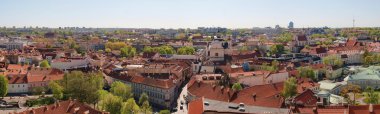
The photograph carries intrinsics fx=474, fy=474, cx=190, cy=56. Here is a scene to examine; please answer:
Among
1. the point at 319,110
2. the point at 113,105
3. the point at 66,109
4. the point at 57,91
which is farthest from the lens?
the point at 57,91

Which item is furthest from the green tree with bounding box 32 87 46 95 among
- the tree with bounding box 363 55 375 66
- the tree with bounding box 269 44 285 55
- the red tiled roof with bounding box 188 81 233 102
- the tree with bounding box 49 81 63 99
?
the tree with bounding box 269 44 285 55

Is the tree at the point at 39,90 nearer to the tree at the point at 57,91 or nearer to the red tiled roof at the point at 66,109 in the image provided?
the tree at the point at 57,91

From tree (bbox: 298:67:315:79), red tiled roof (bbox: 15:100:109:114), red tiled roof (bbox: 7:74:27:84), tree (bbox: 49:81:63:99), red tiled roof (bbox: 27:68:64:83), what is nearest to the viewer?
red tiled roof (bbox: 15:100:109:114)

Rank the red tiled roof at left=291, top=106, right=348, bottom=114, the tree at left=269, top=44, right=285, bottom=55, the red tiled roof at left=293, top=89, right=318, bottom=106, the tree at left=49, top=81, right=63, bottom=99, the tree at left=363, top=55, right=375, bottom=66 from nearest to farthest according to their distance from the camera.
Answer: the red tiled roof at left=291, top=106, right=348, bottom=114 < the red tiled roof at left=293, top=89, right=318, bottom=106 < the tree at left=49, top=81, right=63, bottom=99 < the tree at left=363, top=55, right=375, bottom=66 < the tree at left=269, top=44, right=285, bottom=55

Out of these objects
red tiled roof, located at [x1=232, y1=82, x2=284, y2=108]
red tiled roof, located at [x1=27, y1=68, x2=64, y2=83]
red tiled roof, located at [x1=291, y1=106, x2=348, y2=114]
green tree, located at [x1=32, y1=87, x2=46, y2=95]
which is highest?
red tiled roof, located at [x1=291, y1=106, x2=348, y2=114]

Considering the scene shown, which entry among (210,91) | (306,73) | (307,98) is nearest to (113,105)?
(210,91)

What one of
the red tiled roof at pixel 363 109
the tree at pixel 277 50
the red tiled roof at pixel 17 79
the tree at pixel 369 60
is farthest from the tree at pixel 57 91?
the tree at pixel 277 50

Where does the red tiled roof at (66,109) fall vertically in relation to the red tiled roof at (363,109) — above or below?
below

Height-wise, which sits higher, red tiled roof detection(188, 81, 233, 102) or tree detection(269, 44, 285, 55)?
tree detection(269, 44, 285, 55)

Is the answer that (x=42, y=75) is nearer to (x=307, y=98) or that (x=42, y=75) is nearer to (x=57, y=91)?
(x=57, y=91)

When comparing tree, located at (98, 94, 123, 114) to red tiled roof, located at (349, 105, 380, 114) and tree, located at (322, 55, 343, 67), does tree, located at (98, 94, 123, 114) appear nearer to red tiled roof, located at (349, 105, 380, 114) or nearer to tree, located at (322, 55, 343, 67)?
red tiled roof, located at (349, 105, 380, 114)

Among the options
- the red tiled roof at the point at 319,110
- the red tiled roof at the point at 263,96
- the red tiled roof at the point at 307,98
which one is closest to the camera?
the red tiled roof at the point at 319,110

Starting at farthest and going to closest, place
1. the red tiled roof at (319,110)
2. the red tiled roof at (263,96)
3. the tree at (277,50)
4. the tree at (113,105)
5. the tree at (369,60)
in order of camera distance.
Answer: the tree at (277,50) < the tree at (369,60) < the tree at (113,105) < the red tiled roof at (263,96) < the red tiled roof at (319,110)

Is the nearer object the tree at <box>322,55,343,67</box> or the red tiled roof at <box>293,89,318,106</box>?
the red tiled roof at <box>293,89,318,106</box>
